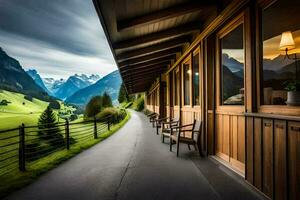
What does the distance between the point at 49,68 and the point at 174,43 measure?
618 ft

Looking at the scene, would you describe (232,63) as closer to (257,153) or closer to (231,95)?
(231,95)

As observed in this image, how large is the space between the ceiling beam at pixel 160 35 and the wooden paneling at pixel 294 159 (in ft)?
12.5

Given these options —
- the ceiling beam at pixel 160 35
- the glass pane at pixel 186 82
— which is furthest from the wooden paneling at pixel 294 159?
the glass pane at pixel 186 82

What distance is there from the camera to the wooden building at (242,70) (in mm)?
2466

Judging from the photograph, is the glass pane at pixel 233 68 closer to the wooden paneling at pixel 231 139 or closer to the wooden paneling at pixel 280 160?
the wooden paneling at pixel 231 139

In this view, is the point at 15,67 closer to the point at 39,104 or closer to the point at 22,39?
the point at 39,104

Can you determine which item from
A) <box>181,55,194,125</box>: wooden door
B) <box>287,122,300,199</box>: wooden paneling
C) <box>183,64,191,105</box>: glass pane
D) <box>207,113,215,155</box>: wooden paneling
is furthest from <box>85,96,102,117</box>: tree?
<box>287,122,300,199</box>: wooden paneling

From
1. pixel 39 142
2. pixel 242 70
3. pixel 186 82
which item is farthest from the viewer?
pixel 186 82

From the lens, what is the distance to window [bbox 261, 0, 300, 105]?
2.55 meters

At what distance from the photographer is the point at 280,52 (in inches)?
111

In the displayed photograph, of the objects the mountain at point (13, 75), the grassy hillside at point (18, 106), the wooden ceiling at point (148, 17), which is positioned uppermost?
the mountain at point (13, 75)

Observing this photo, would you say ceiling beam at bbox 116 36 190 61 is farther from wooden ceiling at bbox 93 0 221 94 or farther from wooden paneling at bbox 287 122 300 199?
wooden paneling at bbox 287 122 300 199

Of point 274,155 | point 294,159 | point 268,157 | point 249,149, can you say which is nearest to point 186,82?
point 249,149

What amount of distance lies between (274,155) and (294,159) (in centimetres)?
30
